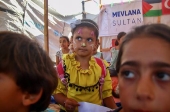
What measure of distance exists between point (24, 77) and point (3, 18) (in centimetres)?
247

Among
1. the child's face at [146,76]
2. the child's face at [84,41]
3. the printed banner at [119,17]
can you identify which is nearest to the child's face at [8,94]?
the child's face at [146,76]

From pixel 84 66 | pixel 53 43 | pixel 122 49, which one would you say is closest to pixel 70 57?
pixel 84 66

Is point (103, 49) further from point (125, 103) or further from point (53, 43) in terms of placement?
point (125, 103)

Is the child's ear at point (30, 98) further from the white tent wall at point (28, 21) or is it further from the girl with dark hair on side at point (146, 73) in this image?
the white tent wall at point (28, 21)

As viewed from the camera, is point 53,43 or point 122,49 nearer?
point 122,49

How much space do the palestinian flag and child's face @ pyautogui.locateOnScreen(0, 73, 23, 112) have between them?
11.2 feet

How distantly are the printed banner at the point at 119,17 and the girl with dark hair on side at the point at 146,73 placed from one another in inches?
132

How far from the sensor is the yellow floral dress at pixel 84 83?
1.41 meters

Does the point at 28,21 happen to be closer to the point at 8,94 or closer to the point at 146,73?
the point at 8,94

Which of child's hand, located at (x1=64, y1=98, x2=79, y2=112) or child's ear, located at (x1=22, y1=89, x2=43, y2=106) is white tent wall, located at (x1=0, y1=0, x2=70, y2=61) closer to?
child's hand, located at (x1=64, y1=98, x2=79, y2=112)

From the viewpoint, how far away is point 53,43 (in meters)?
4.64

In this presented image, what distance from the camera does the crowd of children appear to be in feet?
1.95

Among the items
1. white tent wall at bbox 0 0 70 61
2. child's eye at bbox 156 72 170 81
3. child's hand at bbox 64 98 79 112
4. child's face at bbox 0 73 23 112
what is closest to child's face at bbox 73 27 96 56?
child's hand at bbox 64 98 79 112

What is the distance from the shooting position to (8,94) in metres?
0.83
